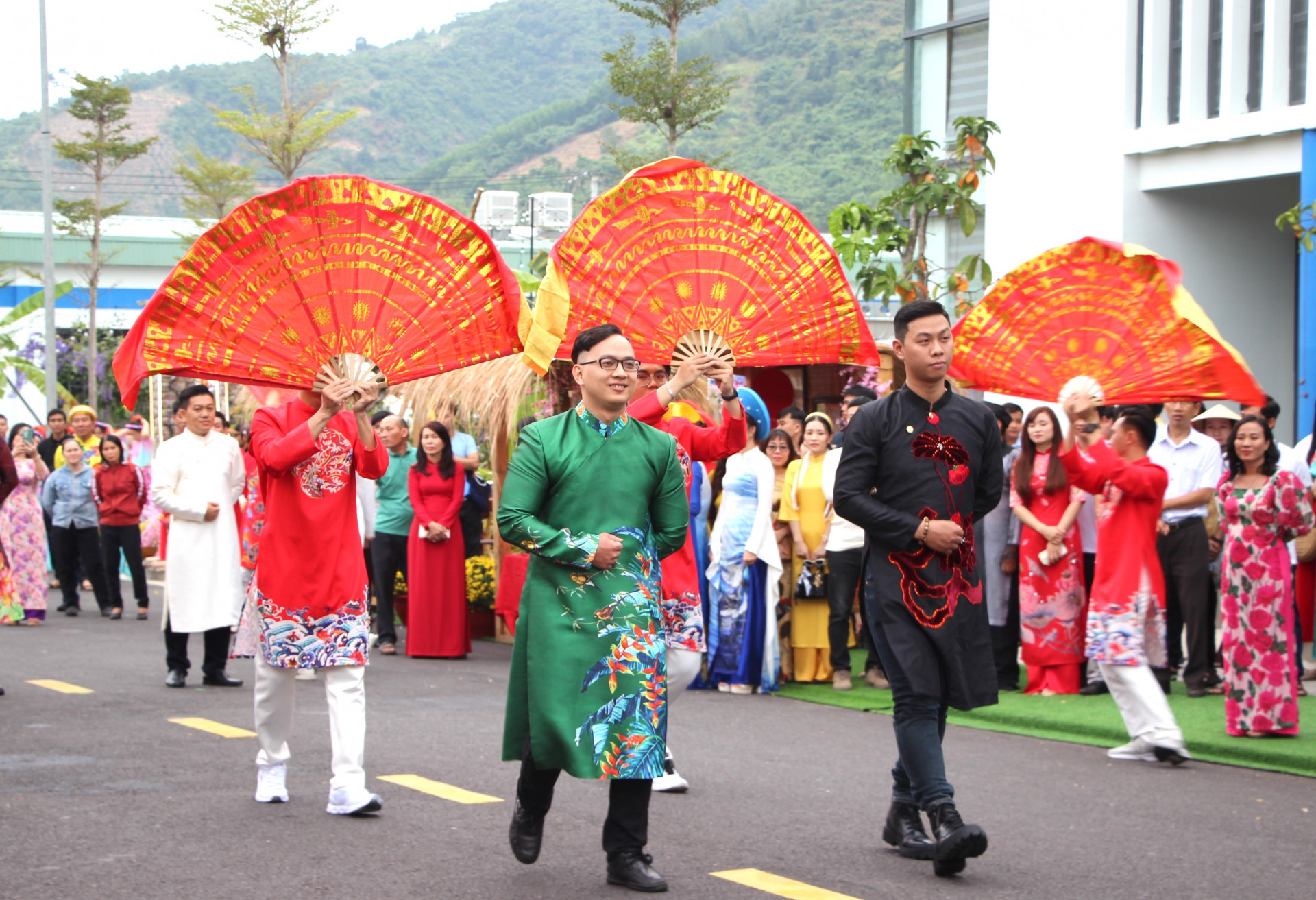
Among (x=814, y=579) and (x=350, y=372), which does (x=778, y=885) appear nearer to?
(x=350, y=372)

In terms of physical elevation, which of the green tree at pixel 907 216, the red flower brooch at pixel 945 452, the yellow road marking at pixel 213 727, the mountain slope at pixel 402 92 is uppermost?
the mountain slope at pixel 402 92

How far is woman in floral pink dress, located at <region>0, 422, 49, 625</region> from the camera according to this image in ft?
46.0

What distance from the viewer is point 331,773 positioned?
6.70 metres

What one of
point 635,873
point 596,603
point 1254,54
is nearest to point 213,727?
point 635,873

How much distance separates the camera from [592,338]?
4801 millimetres

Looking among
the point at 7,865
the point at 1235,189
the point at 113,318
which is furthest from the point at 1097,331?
the point at 113,318

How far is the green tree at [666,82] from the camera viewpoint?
21.1m

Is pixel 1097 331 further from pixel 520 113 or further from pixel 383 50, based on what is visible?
pixel 383 50

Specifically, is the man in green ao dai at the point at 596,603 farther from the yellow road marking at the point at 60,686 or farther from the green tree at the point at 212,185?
the green tree at the point at 212,185

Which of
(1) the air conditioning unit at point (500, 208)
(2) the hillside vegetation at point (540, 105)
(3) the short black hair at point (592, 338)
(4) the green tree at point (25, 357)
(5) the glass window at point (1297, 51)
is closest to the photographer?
(3) the short black hair at point (592, 338)

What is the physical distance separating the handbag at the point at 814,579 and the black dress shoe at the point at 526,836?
5.42 m

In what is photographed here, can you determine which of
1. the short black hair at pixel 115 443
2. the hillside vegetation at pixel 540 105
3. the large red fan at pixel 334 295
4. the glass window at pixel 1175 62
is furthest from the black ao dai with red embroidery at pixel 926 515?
the hillside vegetation at pixel 540 105

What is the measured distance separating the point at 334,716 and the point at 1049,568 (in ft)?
17.3

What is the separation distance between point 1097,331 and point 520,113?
4133 inches
